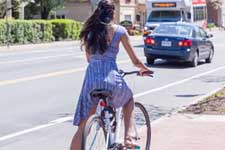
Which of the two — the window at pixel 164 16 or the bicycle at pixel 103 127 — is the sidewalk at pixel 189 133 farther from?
the window at pixel 164 16

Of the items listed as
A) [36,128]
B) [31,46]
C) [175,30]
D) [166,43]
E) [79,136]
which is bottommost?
[36,128]

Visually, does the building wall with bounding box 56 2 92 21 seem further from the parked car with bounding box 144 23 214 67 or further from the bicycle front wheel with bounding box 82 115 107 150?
the bicycle front wheel with bounding box 82 115 107 150

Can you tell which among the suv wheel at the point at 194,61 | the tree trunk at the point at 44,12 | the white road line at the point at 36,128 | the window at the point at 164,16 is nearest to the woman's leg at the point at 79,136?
the white road line at the point at 36,128

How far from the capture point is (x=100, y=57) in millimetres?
6230

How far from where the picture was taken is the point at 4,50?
33656mm

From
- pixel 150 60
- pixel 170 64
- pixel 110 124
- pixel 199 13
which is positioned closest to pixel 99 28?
pixel 110 124

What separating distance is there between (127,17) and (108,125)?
2475 inches

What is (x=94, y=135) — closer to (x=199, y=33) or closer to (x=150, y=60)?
(x=150, y=60)

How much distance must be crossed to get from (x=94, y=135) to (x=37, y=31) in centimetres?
3515

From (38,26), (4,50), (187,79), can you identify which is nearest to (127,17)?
(38,26)

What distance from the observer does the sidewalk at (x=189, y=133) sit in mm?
8086

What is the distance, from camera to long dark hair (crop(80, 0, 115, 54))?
6195 millimetres

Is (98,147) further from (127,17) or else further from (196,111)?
(127,17)

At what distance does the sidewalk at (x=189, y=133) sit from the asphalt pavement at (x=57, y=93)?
0.88 m
